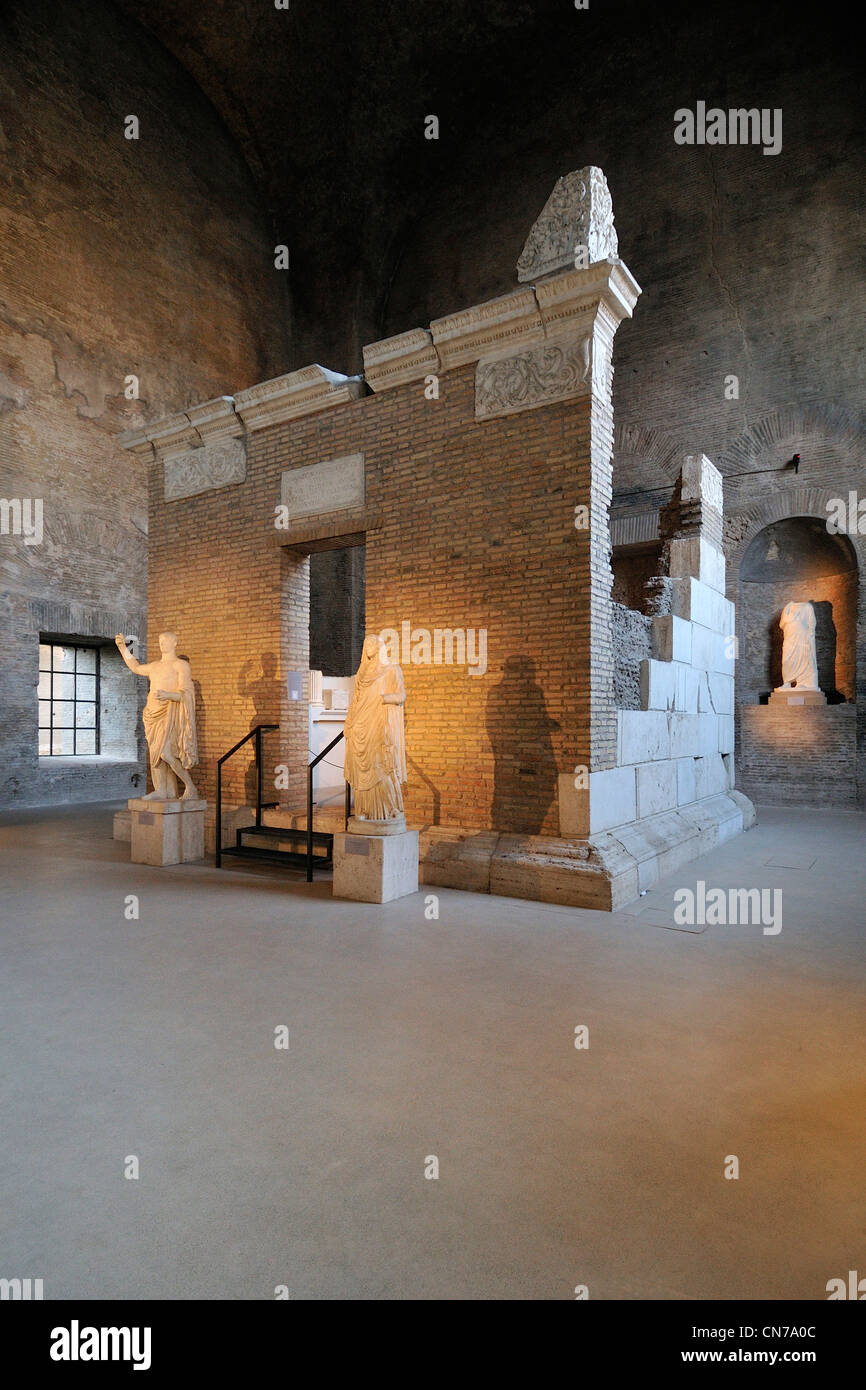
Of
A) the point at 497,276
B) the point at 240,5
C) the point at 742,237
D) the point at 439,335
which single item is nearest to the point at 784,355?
the point at 742,237

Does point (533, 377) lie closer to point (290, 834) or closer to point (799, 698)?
point (290, 834)

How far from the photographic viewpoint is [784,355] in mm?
13398

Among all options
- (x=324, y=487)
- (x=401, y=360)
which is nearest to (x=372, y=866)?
(x=324, y=487)

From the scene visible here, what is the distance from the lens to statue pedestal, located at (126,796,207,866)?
24.3ft

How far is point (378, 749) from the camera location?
611 centimetres

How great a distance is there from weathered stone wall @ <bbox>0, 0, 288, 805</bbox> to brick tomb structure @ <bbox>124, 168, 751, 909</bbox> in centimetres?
505

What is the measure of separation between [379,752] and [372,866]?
94 cm

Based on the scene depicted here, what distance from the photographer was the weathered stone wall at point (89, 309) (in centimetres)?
1215

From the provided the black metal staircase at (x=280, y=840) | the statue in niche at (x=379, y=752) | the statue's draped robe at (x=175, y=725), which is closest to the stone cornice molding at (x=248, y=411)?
the statue's draped robe at (x=175, y=725)

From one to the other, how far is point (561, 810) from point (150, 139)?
16.1 m

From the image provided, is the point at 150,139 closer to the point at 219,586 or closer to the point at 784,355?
the point at 219,586

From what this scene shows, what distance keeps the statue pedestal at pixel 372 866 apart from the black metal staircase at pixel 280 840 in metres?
0.38

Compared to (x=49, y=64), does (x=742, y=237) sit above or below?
below

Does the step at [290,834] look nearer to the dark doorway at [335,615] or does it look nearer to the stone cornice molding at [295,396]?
the stone cornice molding at [295,396]
